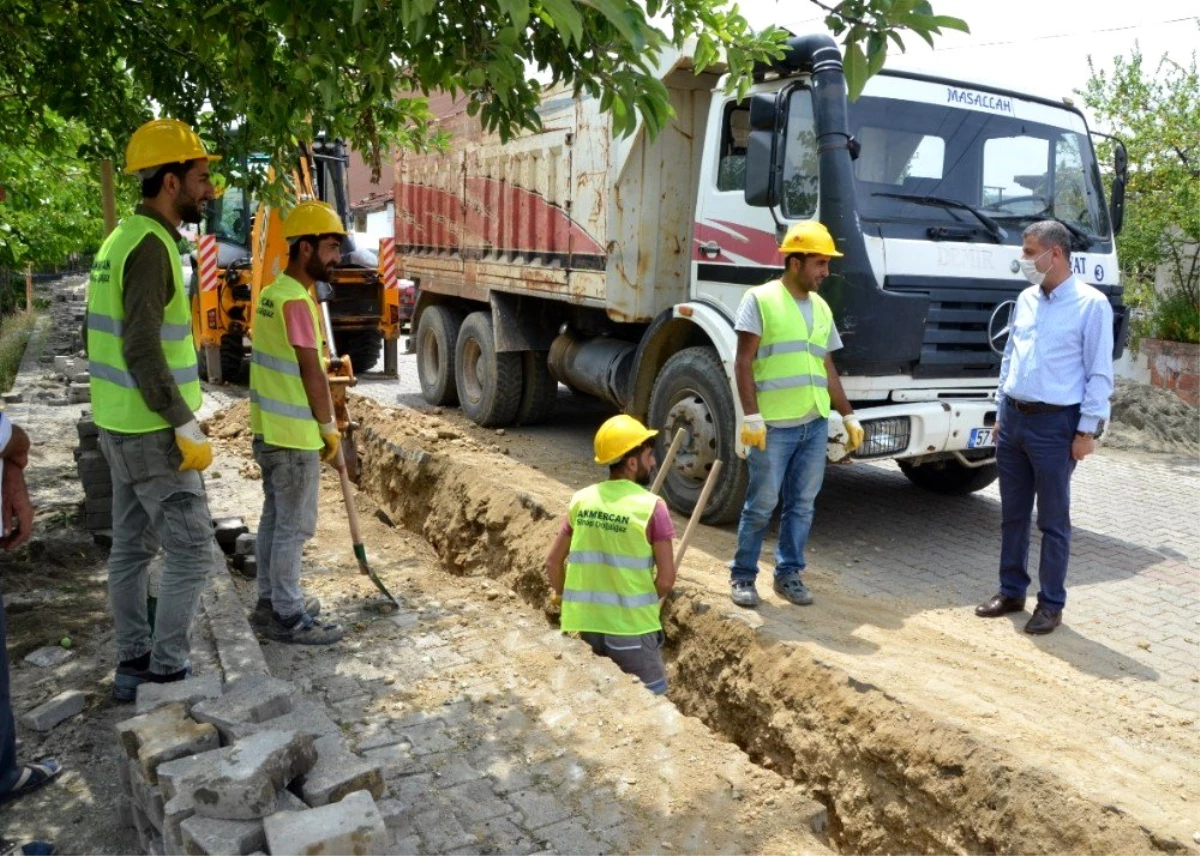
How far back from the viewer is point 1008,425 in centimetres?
489

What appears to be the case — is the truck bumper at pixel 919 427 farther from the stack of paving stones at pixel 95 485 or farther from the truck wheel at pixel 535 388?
the stack of paving stones at pixel 95 485

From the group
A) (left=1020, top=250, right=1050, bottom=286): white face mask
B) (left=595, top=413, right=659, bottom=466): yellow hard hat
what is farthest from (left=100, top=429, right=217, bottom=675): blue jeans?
(left=1020, top=250, right=1050, bottom=286): white face mask

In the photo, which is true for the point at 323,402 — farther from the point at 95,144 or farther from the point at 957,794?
the point at 957,794

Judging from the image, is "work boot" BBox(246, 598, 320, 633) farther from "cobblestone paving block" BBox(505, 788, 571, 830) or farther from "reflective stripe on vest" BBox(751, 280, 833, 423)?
"reflective stripe on vest" BBox(751, 280, 833, 423)

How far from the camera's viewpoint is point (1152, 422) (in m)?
9.98

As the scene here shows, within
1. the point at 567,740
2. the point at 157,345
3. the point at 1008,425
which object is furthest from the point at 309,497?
the point at 1008,425

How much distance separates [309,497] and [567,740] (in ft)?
5.61

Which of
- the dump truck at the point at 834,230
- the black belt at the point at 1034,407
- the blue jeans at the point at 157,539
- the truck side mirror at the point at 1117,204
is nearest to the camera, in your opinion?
the blue jeans at the point at 157,539

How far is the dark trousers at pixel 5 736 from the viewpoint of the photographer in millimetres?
3061

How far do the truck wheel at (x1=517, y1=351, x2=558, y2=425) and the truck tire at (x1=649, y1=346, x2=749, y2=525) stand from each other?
285 cm

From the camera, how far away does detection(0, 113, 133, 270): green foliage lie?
26.5 ft

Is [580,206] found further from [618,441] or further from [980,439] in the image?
[618,441]

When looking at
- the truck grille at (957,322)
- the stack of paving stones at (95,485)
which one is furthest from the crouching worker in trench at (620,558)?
the stack of paving stones at (95,485)

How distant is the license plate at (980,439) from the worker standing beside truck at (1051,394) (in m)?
0.92
